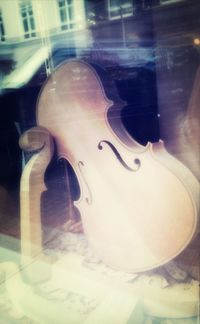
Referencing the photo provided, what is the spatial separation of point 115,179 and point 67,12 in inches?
19.7

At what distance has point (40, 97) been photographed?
43.3 inches

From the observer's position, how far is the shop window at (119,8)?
0.80m

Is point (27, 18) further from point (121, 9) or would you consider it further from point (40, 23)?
point (121, 9)

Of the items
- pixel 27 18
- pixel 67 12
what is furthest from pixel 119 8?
pixel 27 18

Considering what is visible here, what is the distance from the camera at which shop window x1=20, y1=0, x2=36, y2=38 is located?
855 millimetres

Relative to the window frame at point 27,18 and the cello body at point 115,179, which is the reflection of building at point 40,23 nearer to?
the window frame at point 27,18

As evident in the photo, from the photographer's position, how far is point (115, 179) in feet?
3.24

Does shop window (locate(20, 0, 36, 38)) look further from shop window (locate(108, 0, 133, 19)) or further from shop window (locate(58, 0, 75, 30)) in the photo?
shop window (locate(108, 0, 133, 19))

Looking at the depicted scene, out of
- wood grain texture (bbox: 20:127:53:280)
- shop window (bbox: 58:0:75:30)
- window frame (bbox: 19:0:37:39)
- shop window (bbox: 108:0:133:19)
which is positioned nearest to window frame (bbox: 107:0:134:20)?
shop window (bbox: 108:0:133:19)

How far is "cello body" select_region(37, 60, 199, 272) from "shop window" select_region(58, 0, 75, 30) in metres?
0.14

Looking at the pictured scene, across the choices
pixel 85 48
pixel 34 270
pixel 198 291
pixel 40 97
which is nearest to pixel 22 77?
pixel 40 97

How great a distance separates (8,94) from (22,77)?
0.37ft

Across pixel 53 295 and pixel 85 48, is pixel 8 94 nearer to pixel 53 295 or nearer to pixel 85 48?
pixel 85 48

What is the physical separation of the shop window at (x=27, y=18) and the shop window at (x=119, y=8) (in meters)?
0.22
